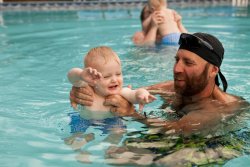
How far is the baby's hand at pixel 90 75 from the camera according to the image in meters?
3.33

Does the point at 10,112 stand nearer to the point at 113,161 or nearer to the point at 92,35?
the point at 113,161

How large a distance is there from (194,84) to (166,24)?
508 centimetres

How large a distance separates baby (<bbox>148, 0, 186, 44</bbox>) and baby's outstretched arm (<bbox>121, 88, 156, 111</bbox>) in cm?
502

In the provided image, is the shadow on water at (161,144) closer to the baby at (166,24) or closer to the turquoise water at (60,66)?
the turquoise water at (60,66)

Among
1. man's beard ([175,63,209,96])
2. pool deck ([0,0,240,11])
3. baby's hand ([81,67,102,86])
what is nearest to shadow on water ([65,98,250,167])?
man's beard ([175,63,209,96])

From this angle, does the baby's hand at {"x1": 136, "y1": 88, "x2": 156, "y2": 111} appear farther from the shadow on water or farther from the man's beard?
the man's beard

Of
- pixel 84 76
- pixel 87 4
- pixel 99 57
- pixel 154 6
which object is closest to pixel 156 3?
pixel 154 6

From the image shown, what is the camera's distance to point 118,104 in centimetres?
363

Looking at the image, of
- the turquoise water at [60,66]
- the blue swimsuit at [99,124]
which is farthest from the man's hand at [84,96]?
the turquoise water at [60,66]

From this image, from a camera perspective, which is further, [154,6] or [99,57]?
[154,6]

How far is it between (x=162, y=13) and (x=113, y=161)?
569cm

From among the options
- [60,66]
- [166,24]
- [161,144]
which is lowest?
[60,66]

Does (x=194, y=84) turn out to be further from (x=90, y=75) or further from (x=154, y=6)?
(x=154, y=6)

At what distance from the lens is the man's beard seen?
364cm
